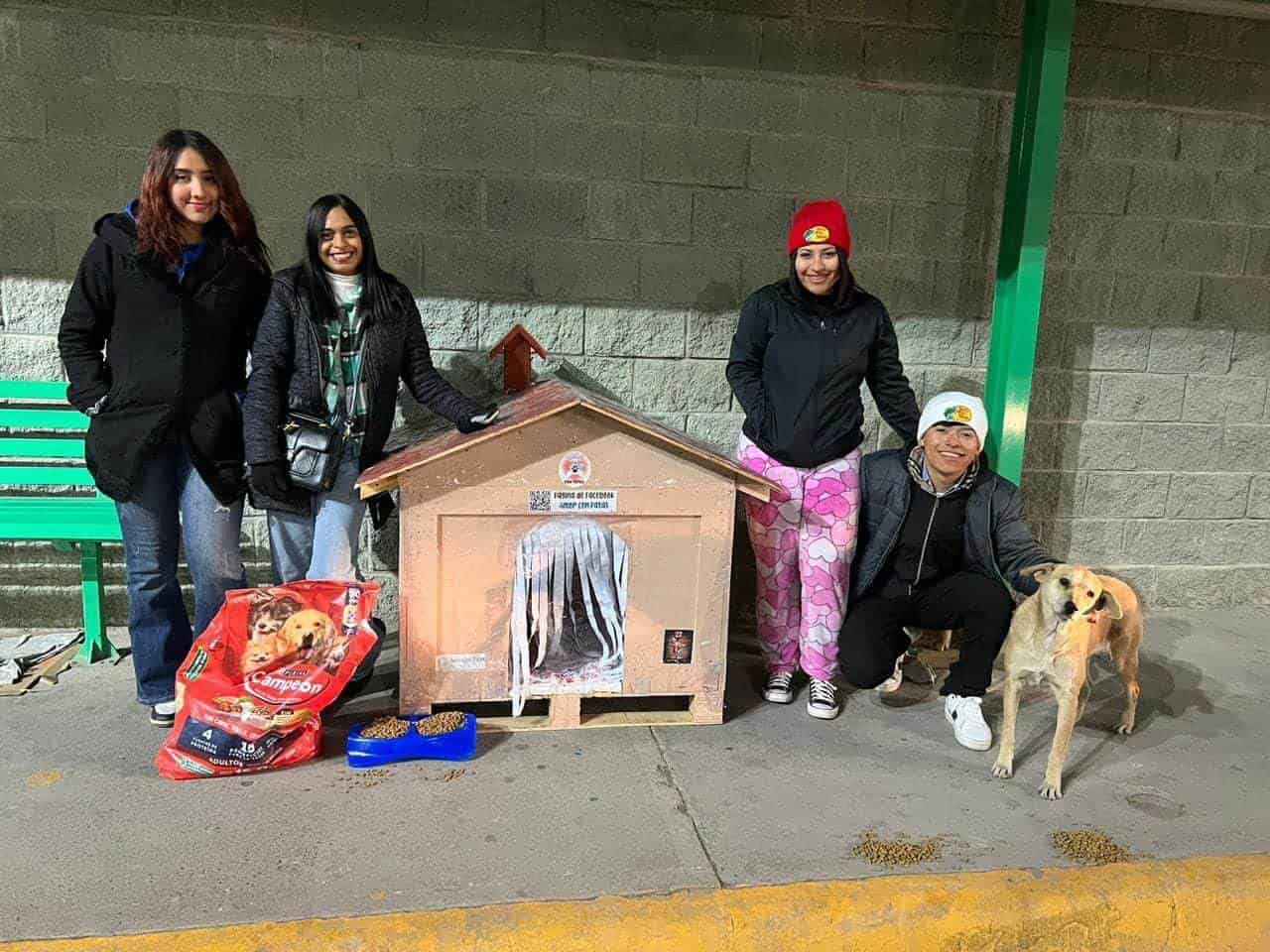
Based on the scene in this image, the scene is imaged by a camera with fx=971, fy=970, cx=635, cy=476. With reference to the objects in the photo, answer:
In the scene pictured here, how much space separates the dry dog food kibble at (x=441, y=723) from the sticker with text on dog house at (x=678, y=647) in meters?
0.71

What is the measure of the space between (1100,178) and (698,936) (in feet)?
12.5

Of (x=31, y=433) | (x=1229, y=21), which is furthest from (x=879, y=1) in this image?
(x=31, y=433)

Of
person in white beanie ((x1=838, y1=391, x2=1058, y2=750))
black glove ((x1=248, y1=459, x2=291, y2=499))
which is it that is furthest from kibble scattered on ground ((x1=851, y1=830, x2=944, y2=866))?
black glove ((x1=248, y1=459, x2=291, y2=499))

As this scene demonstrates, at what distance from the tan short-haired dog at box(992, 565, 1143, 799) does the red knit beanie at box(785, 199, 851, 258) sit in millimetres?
1309

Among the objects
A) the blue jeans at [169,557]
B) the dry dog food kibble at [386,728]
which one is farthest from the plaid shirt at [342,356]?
the dry dog food kibble at [386,728]

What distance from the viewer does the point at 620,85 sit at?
4.07 meters

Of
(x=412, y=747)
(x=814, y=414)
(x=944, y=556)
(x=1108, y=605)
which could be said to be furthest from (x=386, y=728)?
(x=1108, y=605)

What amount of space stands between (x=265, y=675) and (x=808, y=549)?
6.20 feet

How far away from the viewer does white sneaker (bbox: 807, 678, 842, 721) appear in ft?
11.6

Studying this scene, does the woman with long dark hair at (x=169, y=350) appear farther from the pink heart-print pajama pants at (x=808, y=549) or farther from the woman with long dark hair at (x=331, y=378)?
the pink heart-print pajama pants at (x=808, y=549)

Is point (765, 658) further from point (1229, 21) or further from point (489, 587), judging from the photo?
point (1229, 21)

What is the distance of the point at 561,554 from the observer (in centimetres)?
323

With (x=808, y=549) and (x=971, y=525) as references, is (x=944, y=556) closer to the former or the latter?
(x=971, y=525)

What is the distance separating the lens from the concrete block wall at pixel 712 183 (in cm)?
381
